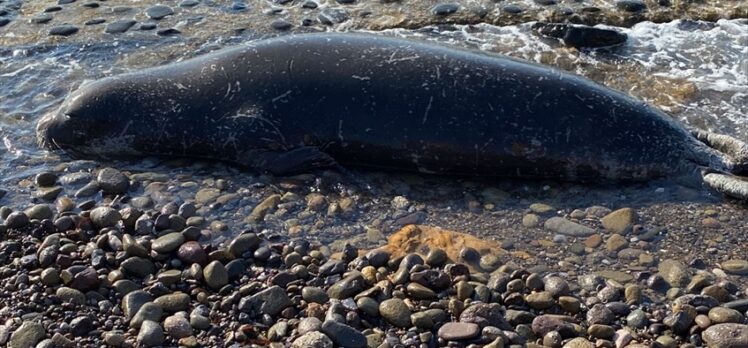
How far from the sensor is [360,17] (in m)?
10.1

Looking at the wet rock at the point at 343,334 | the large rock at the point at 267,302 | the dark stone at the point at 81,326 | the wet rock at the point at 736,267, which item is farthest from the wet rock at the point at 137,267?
the wet rock at the point at 736,267

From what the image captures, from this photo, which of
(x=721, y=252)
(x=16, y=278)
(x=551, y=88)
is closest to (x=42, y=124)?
(x=16, y=278)

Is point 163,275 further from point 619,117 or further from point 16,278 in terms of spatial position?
point 619,117

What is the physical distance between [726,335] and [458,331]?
1316 millimetres

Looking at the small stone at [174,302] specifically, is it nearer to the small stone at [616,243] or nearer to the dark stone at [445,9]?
the small stone at [616,243]

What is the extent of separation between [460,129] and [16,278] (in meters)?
3.10

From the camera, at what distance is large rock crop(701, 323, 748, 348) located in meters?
4.52

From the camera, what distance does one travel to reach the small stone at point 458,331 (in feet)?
15.3

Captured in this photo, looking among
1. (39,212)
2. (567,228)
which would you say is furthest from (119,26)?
(567,228)

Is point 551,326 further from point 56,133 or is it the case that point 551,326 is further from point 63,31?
point 63,31

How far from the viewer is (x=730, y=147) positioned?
21.4 feet

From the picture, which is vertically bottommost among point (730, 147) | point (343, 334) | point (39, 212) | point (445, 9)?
point (39, 212)

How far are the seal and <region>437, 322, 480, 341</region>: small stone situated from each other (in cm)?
207

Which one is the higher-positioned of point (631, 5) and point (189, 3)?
point (631, 5)
